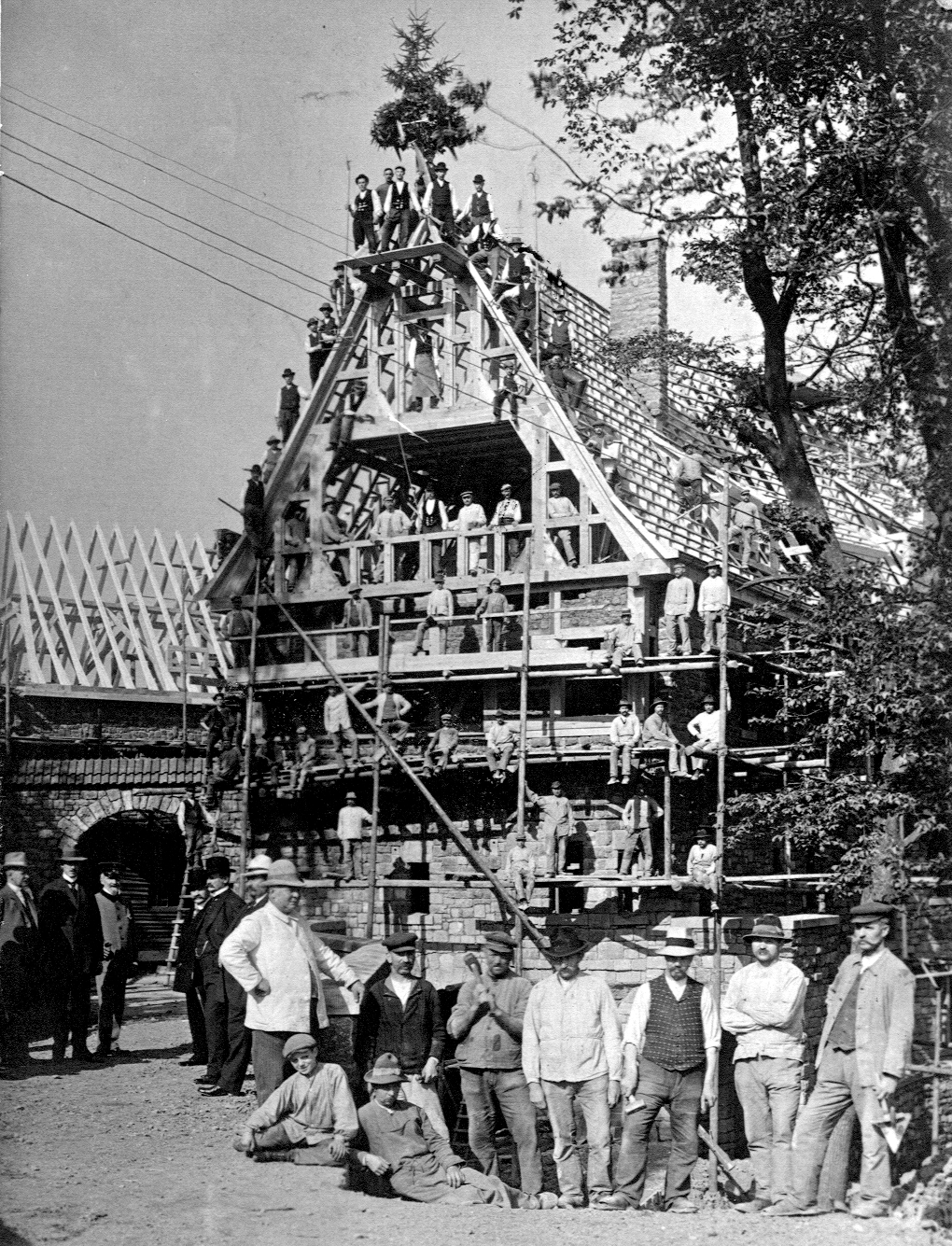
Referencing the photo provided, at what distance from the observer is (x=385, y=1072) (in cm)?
860

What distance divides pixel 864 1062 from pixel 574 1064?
67.9 inches

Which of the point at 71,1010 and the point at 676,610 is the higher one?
the point at 676,610

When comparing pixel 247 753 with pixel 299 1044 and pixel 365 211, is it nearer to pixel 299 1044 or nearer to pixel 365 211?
pixel 365 211

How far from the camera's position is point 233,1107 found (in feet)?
32.8

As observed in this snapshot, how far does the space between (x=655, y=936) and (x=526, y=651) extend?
174 inches

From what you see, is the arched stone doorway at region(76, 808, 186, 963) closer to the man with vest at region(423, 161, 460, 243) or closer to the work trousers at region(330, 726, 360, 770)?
the work trousers at region(330, 726, 360, 770)

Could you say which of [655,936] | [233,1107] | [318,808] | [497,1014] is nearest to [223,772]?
[318,808]

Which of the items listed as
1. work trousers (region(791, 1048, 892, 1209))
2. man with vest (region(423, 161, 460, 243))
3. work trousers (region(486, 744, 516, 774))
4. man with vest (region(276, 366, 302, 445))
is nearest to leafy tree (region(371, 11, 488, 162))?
man with vest (region(423, 161, 460, 243))

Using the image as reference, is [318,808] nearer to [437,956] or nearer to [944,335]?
[437,956]

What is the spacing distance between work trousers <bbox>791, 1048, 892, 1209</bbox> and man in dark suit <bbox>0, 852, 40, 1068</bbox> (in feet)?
19.0

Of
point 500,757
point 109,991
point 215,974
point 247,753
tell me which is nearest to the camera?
point 215,974

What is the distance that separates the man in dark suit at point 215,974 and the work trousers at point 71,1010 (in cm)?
109

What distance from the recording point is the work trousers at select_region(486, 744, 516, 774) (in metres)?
17.9

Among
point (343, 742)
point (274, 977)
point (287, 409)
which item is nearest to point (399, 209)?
point (287, 409)
